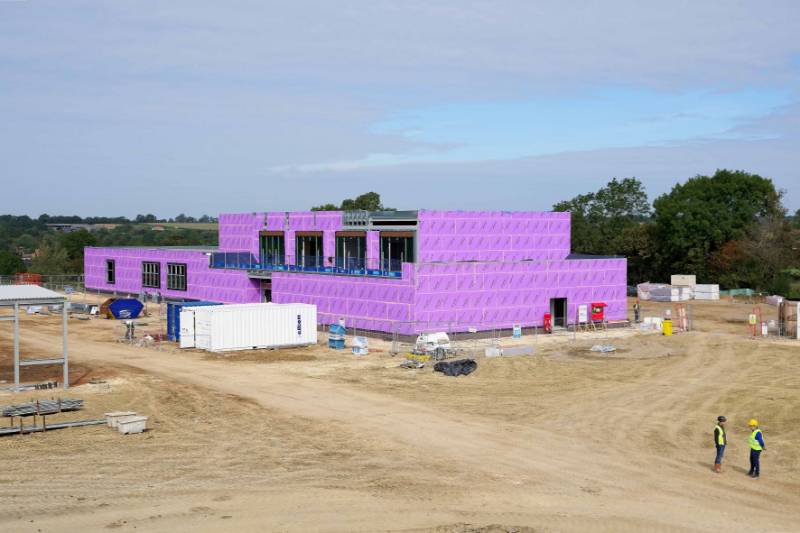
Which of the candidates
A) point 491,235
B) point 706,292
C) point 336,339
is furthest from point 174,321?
point 706,292

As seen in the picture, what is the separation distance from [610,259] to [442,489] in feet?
139

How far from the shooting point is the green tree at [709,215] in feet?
328

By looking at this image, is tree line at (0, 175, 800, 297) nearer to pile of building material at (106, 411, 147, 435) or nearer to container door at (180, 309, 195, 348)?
container door at (180, 309, 195, 348)

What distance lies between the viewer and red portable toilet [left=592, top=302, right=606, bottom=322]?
200 feet

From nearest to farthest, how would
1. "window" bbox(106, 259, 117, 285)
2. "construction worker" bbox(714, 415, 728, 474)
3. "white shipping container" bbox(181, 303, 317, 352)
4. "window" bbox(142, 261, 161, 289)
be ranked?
1. "construction worker" bbox(714, 415, 728, 474)
2. "white shipping container" bbox(181, 303, 317, 352)
3. "window" bbox(142, 261, 161, 289)
4. "window" bbox(106, 259, 117, 285)

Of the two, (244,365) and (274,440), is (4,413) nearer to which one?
(274,440)

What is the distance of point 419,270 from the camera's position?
53.2 meters

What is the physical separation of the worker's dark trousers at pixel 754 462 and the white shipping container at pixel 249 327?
104 feet

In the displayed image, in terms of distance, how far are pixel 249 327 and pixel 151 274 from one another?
122 feet

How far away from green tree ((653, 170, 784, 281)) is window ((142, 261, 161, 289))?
5735cm

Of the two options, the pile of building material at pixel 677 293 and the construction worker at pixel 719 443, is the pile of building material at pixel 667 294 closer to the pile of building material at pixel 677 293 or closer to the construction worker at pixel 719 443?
the pile of building material at pixel 677 293

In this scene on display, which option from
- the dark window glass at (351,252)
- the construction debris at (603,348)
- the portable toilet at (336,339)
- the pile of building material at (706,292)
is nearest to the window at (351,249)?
the dark window glass at (351,252)

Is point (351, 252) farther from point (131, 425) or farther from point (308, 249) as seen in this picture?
point (131, 425)

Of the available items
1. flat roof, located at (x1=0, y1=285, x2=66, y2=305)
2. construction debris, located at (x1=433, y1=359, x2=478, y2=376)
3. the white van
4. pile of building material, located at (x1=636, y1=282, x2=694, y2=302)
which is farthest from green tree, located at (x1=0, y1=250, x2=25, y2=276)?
construction debris, located at (x1=433, y1=359, x2=478, y2=376)
